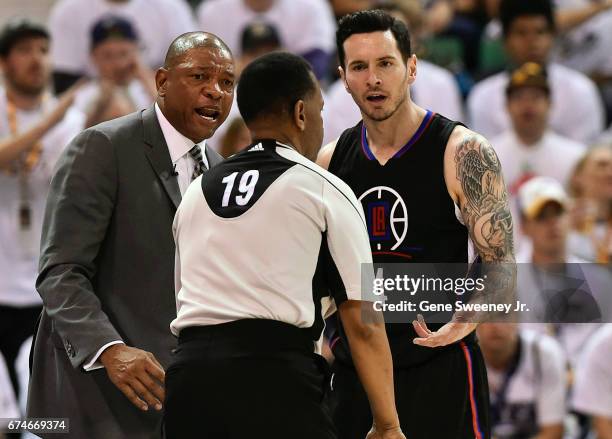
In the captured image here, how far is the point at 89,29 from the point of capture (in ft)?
28.4

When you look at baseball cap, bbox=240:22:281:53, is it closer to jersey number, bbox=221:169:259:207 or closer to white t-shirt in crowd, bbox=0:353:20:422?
white t-shirt in crowd, bbox=0:353:20:422

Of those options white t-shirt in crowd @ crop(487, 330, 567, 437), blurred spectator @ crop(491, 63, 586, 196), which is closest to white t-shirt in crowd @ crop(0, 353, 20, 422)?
white t-shirt in crowd @ crop(487, 330, 567, 437)

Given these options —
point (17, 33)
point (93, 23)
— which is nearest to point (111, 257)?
point (17, 33)

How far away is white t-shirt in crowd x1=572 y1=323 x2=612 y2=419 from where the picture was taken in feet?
20.5

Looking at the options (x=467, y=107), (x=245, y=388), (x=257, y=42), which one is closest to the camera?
(x=245, y=388)

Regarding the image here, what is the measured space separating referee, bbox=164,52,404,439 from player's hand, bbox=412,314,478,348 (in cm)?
49

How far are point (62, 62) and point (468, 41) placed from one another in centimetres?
347

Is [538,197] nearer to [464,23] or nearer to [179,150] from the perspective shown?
[464,23]

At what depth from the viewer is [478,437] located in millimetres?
4398

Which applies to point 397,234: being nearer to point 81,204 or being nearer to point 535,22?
point 81,204

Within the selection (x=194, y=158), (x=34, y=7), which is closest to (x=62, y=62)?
(x=34, y=7)

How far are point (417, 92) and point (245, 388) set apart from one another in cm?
548

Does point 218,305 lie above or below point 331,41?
below

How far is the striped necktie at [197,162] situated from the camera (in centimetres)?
430
